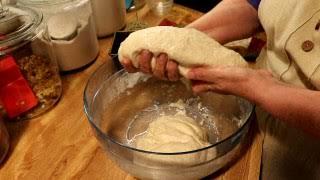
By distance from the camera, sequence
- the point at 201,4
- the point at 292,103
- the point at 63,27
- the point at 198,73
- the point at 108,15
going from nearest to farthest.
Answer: the point at 292,103
the point at 198,73
the point at 63,27
the point at 108,15
the point at 201,4

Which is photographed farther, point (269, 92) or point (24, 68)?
point (24, 68)

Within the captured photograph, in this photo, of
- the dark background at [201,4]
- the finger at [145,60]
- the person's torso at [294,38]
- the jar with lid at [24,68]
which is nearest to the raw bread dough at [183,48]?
the finger at [145,60]

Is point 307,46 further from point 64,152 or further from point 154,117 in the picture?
point 64,152

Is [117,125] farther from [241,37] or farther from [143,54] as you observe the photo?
[241,37]

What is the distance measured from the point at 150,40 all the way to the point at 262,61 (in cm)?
35

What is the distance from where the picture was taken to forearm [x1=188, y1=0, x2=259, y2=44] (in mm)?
921

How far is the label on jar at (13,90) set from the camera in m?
0.85

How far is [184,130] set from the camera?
32.0 inches

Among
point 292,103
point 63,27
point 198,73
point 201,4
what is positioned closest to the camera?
point 292,103

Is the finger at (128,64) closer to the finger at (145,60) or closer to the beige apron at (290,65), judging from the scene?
the finger at (145,60)

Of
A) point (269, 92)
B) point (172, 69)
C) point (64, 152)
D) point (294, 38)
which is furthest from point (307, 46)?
point (64, 152)

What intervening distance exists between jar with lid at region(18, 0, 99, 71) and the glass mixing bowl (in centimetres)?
17

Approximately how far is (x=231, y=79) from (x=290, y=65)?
0.67 feet

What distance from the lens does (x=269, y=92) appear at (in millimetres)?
651
